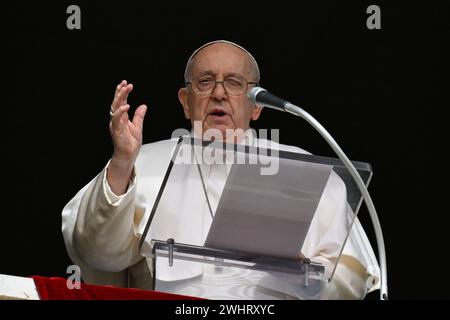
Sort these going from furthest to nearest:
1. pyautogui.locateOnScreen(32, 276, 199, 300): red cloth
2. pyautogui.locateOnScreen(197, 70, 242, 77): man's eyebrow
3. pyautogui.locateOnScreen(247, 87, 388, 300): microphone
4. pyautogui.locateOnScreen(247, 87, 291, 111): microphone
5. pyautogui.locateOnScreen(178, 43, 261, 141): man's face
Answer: pyautogui.locateOnScreen(197, 70, 242, 77): man's eyebrow
pyautogui.locateOnScreen(178, 43, 261, 141): man's face
pyautogui.locateOnScreen(247, 87, 291, 111): microphone
pyautogui.locateOnScreen(247, 87, 388, 300): microphone
pyautogui.locateOnScreen(32, 276, 199, 300): red cloth

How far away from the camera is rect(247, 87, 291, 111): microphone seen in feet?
12.9

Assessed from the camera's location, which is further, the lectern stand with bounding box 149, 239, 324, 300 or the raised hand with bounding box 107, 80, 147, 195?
the raised hand with bounding box 107, 80, 147, 195

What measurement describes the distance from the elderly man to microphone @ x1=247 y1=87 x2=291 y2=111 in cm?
27

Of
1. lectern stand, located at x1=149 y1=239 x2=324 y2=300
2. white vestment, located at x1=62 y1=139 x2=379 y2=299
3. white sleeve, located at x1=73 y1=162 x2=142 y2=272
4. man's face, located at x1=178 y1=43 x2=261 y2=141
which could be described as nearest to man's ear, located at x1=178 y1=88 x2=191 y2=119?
man's face, located at x1=178 y1=43 x2=261 y2=141

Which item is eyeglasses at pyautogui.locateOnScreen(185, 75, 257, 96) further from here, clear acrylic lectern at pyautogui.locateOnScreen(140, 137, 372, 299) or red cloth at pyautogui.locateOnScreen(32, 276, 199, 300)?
red cloth at pyautogui.locateOnScreen(32, 276, 199, 300)

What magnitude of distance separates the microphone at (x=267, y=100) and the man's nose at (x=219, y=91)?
1052 mm

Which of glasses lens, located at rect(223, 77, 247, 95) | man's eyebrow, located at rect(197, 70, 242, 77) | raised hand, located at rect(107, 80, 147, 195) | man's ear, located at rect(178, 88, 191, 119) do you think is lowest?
raised hand, located at rect(107, 80, 147, 195)

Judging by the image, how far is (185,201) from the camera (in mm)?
4152

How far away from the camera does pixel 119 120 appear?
4234 mm

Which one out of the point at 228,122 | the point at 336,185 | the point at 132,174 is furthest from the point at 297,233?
the point at 228,122

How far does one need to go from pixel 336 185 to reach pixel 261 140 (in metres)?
1.11

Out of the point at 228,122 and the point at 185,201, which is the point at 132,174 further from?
the point at 228,122

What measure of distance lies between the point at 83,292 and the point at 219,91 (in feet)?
5.75

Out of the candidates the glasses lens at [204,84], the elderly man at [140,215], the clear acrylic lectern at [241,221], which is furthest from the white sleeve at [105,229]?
the glasses lens at [204,84]
